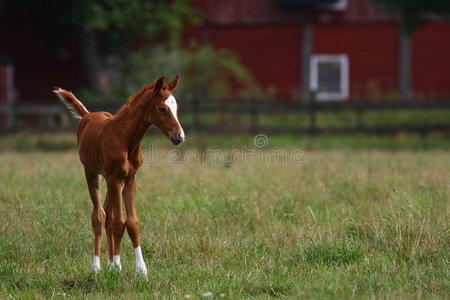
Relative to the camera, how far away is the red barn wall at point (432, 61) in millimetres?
27891

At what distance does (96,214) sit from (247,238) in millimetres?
1715

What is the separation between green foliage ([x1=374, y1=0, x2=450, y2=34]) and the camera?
2047cm

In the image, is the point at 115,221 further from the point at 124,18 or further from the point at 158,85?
the point at 124,18

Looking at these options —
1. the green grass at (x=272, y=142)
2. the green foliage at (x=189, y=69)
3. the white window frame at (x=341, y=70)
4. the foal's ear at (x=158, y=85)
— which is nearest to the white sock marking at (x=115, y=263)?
the foal's ear at (x=158, y=85)

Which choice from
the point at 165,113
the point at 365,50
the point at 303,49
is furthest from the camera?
the point at 303,49

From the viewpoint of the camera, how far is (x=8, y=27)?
92.9ft

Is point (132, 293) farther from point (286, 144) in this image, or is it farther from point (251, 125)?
point (251, 125)

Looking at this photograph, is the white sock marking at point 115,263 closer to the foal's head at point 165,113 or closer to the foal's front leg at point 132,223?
the foal's front leg at point 132,223

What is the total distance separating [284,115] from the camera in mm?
22578

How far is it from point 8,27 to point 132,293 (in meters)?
23.7

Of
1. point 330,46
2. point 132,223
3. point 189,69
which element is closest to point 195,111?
point 189,69

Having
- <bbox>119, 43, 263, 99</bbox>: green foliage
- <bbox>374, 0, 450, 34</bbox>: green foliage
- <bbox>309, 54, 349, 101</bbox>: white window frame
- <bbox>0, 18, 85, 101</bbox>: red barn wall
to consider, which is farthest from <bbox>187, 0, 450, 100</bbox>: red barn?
<bbox>374, 0, 450, 34</bbox>: green foliage

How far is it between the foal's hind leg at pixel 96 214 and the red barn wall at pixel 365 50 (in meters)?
21.6

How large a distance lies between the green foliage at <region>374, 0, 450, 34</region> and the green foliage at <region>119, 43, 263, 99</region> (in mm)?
6697
